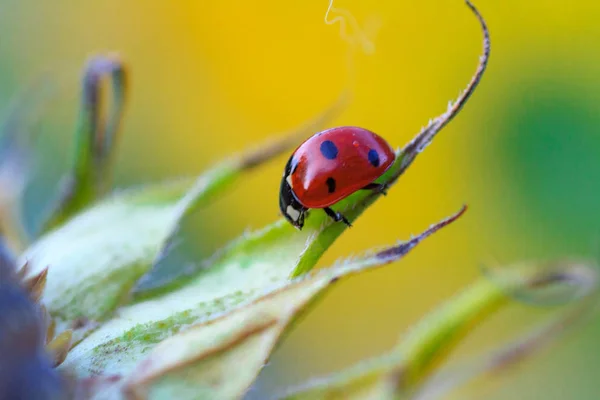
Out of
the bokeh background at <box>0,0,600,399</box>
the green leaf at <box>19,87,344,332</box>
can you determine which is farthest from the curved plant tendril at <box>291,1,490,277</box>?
the bokeh background at <box>0,0,600,399</box>

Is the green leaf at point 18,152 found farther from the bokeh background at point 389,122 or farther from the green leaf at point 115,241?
the bokeh background at point 389,122

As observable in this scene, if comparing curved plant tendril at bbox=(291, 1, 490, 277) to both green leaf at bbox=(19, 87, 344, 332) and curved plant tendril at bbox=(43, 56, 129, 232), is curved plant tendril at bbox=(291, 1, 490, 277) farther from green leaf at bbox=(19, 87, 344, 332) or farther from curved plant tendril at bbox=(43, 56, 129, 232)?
curved plant tendril at bbox=(43, 56, 129, 232)

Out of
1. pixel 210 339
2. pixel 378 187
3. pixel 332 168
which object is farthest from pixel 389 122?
pixel 210 339

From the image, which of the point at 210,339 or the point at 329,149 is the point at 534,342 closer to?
the point at 329,149

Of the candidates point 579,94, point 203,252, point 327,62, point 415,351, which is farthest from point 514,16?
point 415,351

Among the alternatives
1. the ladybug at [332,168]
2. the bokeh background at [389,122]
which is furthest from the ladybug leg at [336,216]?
the bokeh background at [389,122]
